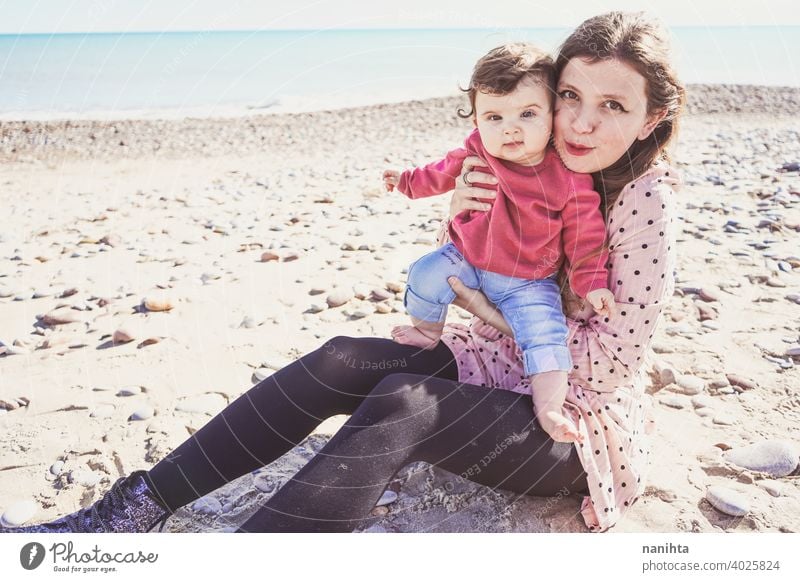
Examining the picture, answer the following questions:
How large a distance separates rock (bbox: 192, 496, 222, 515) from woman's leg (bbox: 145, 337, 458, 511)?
168mm

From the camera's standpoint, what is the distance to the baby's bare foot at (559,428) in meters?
1.95

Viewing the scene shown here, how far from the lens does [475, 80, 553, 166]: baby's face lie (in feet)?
7.16

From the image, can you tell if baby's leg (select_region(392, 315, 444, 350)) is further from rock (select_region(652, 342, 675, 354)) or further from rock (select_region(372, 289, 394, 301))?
rock (select_region(372, 289, 394, 301))

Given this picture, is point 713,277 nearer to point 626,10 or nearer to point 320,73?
point 626,10

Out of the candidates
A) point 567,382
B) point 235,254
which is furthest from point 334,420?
point 235,254

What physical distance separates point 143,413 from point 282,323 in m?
1.00

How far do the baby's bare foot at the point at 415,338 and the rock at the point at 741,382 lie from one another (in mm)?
1431

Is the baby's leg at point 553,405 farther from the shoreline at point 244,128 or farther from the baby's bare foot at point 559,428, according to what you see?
the shoreline at point 244,128

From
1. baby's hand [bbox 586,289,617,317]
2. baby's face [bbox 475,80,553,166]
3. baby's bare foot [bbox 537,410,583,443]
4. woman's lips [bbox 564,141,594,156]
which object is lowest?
baby's bare foot [bbox 537,410,583,443]

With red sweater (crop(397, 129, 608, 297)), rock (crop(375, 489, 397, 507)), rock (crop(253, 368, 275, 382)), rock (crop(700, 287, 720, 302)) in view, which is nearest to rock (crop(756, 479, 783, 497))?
red sweater (crop(397, 129, 608, 297))

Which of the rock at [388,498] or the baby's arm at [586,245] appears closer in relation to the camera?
the baby's arm at [586,245]

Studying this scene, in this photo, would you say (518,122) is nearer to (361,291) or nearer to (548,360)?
(548,360)

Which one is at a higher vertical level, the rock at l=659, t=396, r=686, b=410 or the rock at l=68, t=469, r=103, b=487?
the rock at l=68, t=469, r=103, b=487
